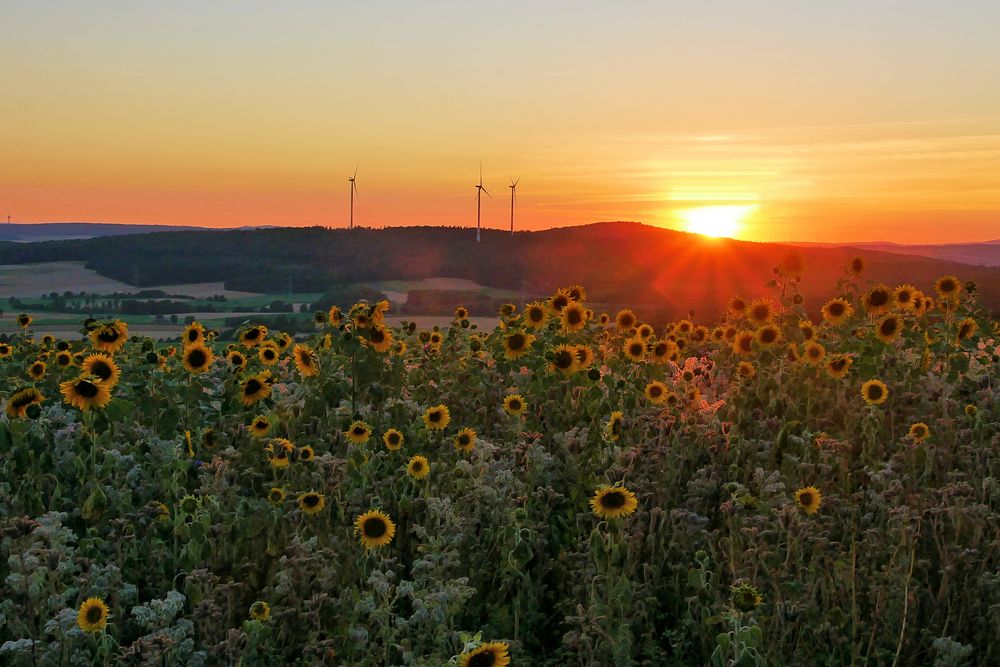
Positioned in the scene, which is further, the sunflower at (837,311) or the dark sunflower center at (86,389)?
the sunflower at (837,311)

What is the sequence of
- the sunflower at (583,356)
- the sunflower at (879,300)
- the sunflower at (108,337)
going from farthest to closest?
the sunflower at (879,300)
the sunflower at (583,356)
the sunflower at (108,337)

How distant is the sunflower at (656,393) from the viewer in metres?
8.70

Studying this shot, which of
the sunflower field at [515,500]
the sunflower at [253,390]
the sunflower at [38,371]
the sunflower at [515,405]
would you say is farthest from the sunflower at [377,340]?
the sunflower at [38,371]

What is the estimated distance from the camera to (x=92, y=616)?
5.04 metres

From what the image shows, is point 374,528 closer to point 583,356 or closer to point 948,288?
point 583,356

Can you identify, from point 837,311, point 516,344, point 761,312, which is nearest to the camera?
point 516,344

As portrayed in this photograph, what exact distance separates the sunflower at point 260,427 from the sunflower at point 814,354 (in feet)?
16.8

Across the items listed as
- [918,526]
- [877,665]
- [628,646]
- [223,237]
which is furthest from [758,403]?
[223,237]

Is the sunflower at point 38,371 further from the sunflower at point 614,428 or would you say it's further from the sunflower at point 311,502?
the sunflower at point 614,428

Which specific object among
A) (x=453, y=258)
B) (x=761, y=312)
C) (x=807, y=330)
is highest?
(x=453, y=258)

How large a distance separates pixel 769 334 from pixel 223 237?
12106 cm

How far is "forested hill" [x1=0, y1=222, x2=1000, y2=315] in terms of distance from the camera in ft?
265

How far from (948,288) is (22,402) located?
8.89 metres

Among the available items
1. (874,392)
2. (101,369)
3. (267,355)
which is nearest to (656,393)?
(874,392)
